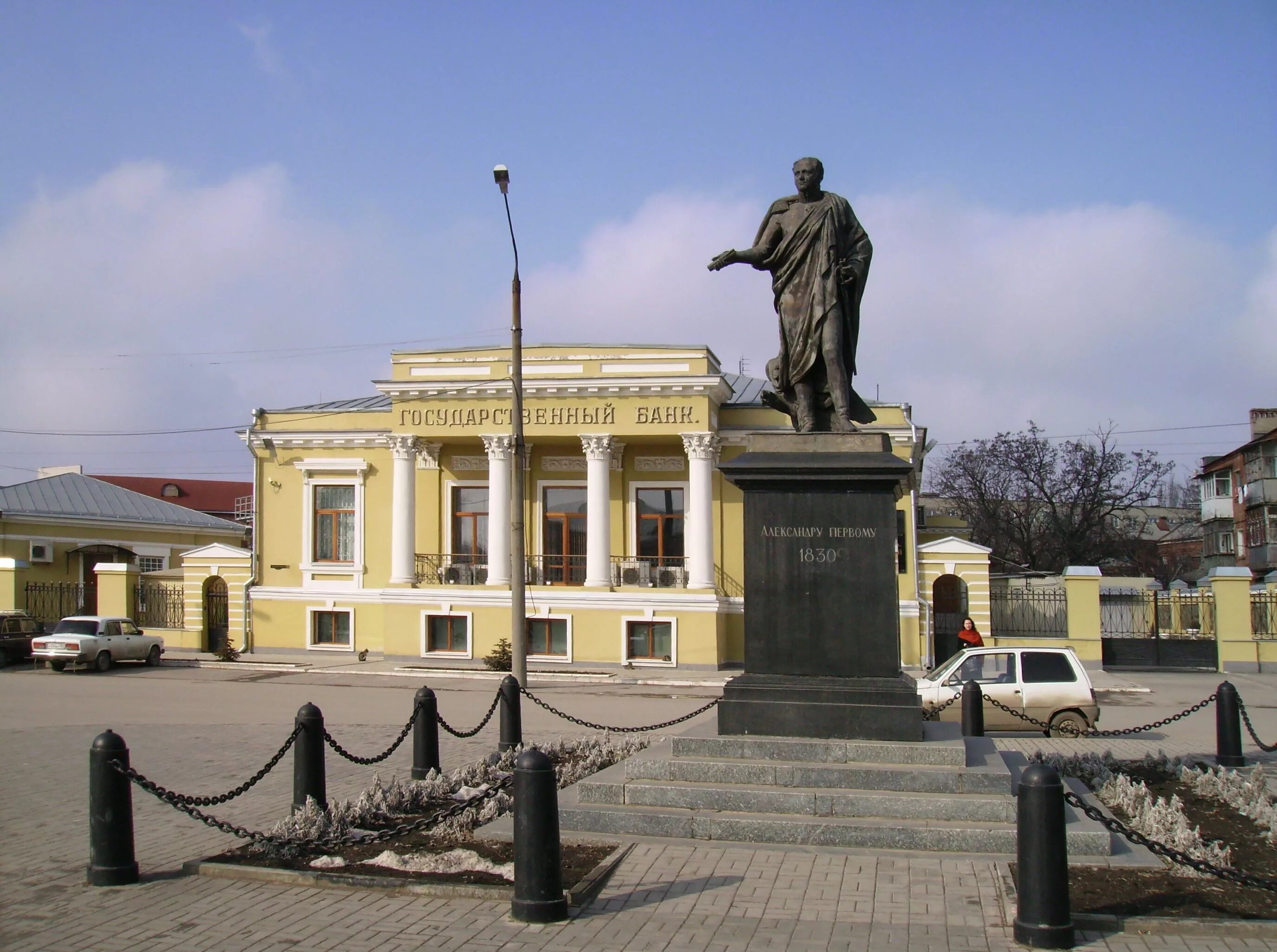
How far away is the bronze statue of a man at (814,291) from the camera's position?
997 centimetres

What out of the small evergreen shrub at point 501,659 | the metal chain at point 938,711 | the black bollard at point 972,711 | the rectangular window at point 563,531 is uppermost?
the rectangular window at point 563,531

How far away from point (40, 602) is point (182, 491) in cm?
5756

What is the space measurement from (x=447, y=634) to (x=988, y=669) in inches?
717

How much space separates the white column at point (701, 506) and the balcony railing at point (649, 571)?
0.80 metres

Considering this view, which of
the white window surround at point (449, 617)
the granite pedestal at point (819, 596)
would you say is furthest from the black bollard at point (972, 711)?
the white window surround at point (449, 617)

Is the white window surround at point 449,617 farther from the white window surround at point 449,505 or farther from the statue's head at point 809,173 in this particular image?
the statue's head at point 809,173

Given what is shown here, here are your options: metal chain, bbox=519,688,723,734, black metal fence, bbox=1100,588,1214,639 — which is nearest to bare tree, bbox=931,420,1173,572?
black metal fence, bbox=1100,588,1214,639

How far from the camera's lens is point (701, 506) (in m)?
30.6

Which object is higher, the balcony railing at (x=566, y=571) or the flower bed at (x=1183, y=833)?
the balcony railing at (x=566, y=571)

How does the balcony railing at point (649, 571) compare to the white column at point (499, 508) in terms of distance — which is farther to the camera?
the balcony railing at point (649, 571)

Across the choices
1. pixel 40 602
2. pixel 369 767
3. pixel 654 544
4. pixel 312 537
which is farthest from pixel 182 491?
pixel 369 767

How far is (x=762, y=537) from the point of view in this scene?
9219 mm

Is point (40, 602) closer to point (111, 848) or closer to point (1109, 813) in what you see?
point (111, 848)

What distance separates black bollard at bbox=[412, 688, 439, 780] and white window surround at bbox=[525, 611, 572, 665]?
1945 cm
